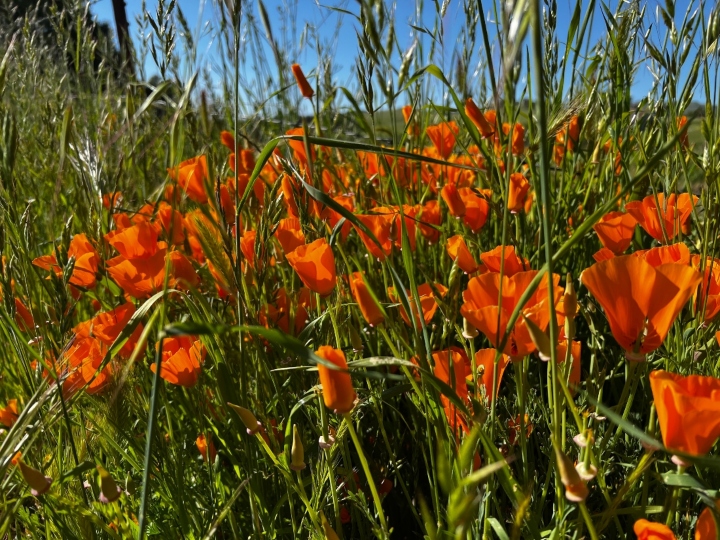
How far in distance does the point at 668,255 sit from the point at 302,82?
727 mm

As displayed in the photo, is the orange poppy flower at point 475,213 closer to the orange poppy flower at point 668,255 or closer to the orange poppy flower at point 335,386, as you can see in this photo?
the orange poppy flower at point 668,255

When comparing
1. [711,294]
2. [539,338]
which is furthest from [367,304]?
[711,294]

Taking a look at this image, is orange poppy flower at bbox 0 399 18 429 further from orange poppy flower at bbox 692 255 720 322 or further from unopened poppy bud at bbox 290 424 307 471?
orange poppy flower at bbox 692 255 720 322

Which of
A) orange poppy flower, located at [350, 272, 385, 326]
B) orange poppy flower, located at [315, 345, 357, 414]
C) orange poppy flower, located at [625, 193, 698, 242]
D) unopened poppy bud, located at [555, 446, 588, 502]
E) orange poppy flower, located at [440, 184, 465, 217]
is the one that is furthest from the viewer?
orange poppy flower, located at [440, 184, 465, 217]

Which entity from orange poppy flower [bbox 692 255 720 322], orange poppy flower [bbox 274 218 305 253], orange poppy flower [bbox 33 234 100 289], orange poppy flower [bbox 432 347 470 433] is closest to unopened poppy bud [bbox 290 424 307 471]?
orange poppy flower [bbox 432 347 470 433]

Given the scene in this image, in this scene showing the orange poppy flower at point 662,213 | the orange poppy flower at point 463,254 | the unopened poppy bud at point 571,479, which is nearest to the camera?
the unopened poppy bud at point 571,479

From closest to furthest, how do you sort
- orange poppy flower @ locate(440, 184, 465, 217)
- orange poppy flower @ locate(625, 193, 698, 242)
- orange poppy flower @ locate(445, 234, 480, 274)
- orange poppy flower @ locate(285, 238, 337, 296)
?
orange poppy flower @ locate(285, 238, 337, 296) < orange poppy flower @ locate(445, 234, 480, 274) < orange poppy flower @ locate(625, 193, 698, 242) < orange poppy flower @ locate(440, 184, 465, 217)

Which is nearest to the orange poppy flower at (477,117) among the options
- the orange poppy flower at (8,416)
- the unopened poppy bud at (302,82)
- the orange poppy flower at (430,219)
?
the orange poppy flower at (430,219)

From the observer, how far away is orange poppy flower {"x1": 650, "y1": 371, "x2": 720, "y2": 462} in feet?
1.52

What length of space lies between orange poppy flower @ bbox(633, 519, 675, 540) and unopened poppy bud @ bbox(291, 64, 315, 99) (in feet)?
2.91

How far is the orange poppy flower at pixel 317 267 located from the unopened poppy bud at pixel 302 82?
0.41m

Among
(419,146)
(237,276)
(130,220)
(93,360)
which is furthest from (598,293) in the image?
(419,146)

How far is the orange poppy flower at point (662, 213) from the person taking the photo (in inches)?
40.2

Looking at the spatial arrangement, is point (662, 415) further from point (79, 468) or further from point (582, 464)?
point (79, 468)
